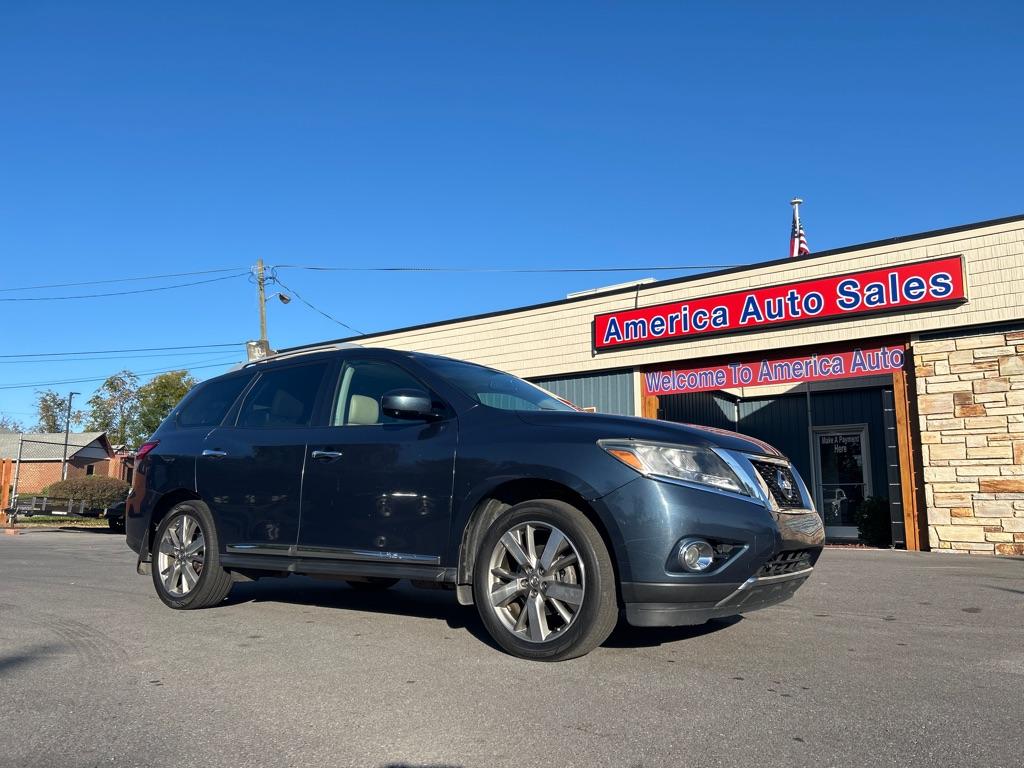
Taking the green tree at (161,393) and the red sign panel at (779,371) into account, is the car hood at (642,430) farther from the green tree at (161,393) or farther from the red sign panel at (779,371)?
the green tree at (161,393)

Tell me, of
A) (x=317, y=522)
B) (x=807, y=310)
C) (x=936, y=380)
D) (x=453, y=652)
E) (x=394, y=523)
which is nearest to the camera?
(x=453, y=652)

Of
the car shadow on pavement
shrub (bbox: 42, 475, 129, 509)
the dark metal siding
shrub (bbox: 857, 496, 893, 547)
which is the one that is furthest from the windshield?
shrub (bbox: 42, 475, 129, 509)

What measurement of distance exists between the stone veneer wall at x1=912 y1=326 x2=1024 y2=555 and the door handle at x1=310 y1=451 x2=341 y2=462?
10.3 meters

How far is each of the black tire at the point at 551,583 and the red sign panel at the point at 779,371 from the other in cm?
1038

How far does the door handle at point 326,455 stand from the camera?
5270 millimetres

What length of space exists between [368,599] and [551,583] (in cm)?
280

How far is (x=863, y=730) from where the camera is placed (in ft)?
10.2

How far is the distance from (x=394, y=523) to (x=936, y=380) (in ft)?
33.9

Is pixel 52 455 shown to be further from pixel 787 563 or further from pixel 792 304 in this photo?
pixel 787 563

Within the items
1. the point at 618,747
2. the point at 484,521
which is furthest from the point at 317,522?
the point at 618,747

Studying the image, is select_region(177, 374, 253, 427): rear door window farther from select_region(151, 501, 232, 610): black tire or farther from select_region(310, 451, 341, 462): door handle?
select_region(310, 451, 341, 462): door handle

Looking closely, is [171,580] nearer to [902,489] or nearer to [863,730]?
[863,730]

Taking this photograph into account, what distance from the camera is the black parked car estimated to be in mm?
4070

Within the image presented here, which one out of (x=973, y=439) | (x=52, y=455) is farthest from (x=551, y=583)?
(x=52, y=455)
